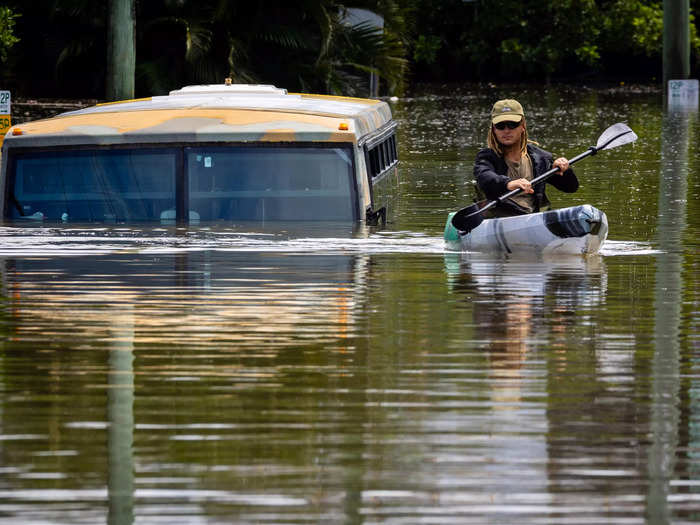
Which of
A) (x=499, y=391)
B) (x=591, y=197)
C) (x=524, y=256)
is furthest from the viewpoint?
(x=591, y=197)

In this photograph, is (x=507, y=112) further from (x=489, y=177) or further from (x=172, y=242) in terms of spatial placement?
(x=172, y=242)

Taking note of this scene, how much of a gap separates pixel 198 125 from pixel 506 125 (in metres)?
2.56

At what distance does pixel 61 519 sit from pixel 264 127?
341 inches

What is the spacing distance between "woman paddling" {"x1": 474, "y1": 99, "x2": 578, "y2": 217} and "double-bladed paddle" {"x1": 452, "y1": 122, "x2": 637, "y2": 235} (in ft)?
0.23

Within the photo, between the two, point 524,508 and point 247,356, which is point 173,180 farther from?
point 524,508

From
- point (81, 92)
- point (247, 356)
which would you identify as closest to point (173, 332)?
point (247, 356)

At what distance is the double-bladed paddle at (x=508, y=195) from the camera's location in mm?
13938

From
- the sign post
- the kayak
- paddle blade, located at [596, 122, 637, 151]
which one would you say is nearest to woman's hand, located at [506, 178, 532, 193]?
the kayak

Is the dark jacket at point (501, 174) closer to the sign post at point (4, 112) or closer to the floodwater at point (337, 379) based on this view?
the floodwater at point (337, 379)

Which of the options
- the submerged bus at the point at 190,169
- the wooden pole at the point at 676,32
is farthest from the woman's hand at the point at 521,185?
the wooden pole at the point at 676,32

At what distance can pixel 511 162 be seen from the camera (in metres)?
14.1

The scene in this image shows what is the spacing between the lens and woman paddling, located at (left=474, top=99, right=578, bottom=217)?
45.3 ft

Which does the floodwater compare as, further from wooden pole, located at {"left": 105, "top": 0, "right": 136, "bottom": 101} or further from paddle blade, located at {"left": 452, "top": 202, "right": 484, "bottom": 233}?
wooden pole, located at {"left": 105, "top": 0, "right": 136, "bottom": 101}

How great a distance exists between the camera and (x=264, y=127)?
14.8 metres
